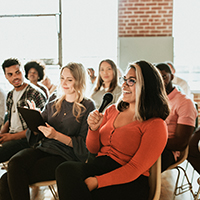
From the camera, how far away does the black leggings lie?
1.69 m

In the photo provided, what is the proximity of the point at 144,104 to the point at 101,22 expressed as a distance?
424cm

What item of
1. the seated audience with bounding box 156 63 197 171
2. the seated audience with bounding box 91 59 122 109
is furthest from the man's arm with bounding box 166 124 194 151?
the seated audience with bounding box 91 59 122 109

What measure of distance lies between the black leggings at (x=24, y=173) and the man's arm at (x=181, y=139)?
91cm

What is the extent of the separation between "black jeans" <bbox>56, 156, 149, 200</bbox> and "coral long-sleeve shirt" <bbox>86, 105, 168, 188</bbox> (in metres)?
0.04

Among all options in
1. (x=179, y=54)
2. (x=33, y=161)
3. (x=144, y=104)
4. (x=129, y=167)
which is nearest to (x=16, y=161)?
(x=33, y=161)

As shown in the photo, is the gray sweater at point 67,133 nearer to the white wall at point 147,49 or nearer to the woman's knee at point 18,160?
the woman's knee at point 18,160

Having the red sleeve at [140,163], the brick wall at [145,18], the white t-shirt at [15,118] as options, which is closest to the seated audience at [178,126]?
the red sleeve at [140,163]

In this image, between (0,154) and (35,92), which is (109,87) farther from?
(0,154)

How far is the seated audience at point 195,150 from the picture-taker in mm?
2010

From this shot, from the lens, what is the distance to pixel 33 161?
182 centimetres

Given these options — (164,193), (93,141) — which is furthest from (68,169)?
(164,193)

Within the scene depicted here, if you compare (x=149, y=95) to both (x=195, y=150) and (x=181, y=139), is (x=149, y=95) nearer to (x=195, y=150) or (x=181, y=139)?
(x=181, y=139)

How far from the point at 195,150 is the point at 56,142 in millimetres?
1155

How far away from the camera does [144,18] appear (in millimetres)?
5242
